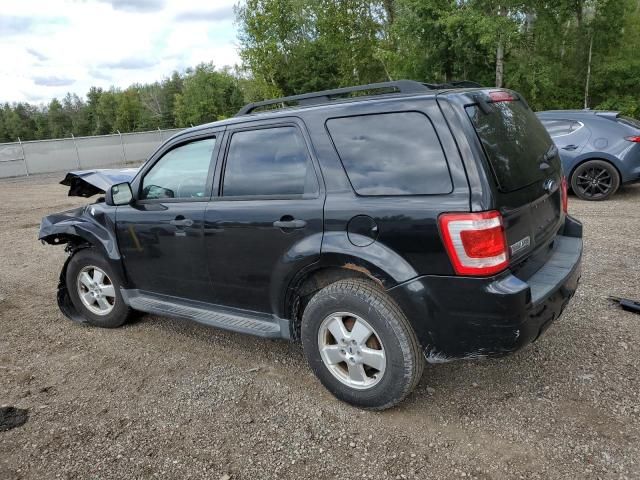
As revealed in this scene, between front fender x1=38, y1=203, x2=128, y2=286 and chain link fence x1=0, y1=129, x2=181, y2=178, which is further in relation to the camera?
chain link fence x1=0, y1=129, x2=181, y2=178

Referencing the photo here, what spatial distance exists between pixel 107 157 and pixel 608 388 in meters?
27.6

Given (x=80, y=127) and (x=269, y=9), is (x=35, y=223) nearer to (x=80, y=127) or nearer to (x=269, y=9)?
(x=269, y=9)

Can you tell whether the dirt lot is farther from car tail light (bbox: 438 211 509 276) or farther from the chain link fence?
the chain link fence

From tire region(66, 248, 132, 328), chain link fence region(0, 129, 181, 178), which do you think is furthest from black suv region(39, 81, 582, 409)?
chain link fence region(0, 129, 181, 178)

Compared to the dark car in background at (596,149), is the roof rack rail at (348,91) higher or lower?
higher

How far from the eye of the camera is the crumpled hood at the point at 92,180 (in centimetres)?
509

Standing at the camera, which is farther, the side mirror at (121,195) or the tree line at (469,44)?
the tree line at (469,44)

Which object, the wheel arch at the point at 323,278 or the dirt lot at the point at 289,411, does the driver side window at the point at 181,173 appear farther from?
the dirt lot at the point at 289,411

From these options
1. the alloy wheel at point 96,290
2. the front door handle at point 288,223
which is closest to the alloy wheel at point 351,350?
the front door handle at point 288,223

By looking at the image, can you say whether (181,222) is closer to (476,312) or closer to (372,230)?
(372,230)

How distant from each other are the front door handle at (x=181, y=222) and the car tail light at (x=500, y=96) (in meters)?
2.16

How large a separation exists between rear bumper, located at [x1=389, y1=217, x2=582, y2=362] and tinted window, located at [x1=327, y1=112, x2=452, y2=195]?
517 millimetres

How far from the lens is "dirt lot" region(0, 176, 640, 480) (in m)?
2.49

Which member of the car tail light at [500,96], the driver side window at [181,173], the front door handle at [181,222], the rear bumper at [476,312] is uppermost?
the car tail light at [500,96]
